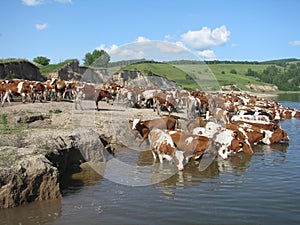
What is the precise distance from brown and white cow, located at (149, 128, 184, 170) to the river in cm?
51

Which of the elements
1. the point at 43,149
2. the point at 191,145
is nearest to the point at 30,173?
the point at 43,149

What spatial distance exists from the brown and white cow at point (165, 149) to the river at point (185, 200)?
→ 509 mm

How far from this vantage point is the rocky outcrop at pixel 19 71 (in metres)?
33.8

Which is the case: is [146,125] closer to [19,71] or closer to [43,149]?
[43,149]

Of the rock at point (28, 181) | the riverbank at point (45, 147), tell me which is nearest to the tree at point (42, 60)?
the riverbank at point (45, 147)

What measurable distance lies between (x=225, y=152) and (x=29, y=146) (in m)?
7.25

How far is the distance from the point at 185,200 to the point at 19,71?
3206cm

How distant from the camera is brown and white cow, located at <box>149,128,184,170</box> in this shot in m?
11.6

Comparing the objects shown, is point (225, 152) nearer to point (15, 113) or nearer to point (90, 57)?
point (15, 113)

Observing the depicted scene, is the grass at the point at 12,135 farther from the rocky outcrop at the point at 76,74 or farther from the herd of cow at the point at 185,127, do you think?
the rocky outcrop at the point at 76,74

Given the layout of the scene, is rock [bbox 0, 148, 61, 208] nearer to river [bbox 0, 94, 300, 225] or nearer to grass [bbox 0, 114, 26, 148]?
river [bbox 0, 94, 300, 225]

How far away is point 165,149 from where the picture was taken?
12.0 metres

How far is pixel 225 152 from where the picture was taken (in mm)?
13328

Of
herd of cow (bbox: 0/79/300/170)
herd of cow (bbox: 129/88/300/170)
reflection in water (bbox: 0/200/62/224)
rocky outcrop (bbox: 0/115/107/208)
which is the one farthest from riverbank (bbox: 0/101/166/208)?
herd of cow (bbox: 0/79/300/170)
